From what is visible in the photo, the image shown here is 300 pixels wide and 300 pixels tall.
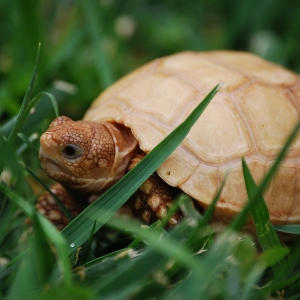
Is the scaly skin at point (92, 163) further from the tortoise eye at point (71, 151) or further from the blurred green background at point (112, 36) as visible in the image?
the blurred green background at point (112, 36)

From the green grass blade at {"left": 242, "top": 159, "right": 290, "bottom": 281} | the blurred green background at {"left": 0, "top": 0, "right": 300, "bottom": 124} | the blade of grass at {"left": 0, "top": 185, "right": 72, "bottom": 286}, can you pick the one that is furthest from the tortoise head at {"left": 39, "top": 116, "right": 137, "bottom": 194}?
the blurred green background at {"left": 0, "top": 0, "right": 300, "bottom": 124}

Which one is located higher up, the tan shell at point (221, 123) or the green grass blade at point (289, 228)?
the tan shell at point (221, 123)

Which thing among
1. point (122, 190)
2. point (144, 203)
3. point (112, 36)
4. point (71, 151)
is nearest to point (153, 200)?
point (144, 203)

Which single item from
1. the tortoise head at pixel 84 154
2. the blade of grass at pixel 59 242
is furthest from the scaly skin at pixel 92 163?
the blade of grass at pixel 59 242

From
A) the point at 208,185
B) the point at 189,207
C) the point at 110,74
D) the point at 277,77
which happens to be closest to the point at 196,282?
the point at 189,207

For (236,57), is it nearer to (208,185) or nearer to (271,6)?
(208,185)

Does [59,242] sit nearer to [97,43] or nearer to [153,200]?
[153,200]

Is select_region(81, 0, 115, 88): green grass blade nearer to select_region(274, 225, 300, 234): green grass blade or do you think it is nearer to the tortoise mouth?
the tortoise mouth
